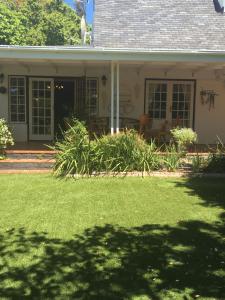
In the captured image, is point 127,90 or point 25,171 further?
point 127,90

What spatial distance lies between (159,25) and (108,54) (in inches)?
247

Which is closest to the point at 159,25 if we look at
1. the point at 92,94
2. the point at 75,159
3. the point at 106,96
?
the point at 106,96

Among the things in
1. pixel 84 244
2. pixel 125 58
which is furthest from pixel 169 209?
pixel 125 58

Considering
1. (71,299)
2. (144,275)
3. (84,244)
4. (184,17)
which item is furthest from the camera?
(184,17)

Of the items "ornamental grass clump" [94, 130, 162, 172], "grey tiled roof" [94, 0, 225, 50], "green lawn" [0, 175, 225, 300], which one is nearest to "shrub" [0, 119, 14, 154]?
"green lawn" [0, 175, 225, 300]

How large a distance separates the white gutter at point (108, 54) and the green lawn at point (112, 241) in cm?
331

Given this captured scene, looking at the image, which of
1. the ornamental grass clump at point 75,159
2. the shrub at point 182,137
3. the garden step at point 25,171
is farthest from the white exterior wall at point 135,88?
the ornamental grass clump at point 75,159

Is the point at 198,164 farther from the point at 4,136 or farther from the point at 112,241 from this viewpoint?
the point at 112,241

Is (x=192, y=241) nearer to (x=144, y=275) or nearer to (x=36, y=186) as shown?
(x=144, y=275)

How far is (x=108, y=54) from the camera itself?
10797mm

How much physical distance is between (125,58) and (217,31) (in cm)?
674

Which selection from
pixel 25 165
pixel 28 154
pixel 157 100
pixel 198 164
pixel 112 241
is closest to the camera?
pixel 112 241

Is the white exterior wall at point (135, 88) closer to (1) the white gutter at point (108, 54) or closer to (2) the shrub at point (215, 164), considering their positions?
(1) the white gutter at point (108, 54)

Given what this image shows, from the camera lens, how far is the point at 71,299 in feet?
14.1
